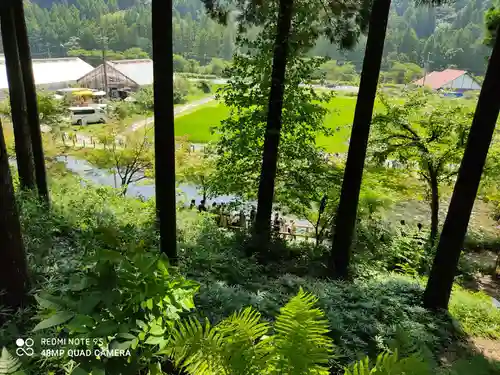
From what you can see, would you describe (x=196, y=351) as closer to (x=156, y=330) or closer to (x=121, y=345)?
(x=156, y=330)

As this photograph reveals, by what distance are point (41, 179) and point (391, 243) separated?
798cm

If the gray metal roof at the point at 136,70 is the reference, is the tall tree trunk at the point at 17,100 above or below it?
above

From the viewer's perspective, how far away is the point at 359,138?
17.4ft

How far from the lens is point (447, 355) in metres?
4.09

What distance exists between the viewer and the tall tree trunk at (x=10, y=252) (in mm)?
2928

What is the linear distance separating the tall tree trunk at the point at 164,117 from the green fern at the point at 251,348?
118 inches

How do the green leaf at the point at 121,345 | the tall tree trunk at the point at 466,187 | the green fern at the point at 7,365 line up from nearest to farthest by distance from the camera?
1. the green fern at the point at 7,365
2. the green leaf at the point at 121,345
3. the tall tree trunk at the point at 466,187

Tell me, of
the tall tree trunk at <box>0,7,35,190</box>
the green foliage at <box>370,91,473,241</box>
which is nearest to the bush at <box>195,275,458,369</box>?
the tall tree trunk at <box>0,7,35,190</box>

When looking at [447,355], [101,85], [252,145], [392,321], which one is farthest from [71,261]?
[101,85]

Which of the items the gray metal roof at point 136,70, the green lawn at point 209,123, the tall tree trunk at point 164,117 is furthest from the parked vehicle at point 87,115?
the tall tree trunk at point 164,117

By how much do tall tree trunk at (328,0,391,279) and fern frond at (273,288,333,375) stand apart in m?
3.59

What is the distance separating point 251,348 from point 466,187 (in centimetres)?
365

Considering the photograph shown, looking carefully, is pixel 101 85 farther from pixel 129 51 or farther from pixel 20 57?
pixel 20 57

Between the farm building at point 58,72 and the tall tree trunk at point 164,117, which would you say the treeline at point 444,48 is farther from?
the tall tree trunk at point 164,117
